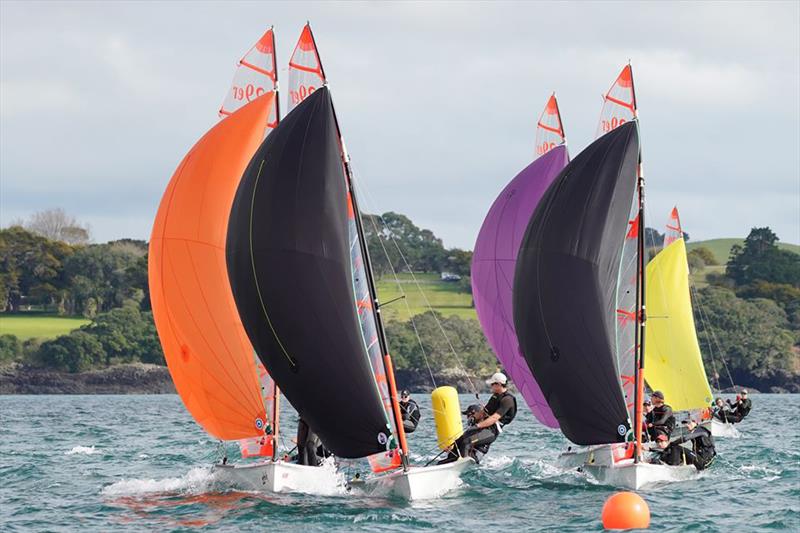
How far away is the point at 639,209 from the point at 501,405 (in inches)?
167

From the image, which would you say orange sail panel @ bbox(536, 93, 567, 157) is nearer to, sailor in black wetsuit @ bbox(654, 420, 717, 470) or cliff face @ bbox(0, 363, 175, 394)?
sailor in black wetsuit @ bbox(654, 420, 717, 470)

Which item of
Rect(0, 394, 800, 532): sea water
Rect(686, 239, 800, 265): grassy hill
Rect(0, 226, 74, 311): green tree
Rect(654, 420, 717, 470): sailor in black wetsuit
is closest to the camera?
Rect(0, 394, 800, 532): sea water

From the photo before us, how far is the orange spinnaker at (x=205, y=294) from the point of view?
21250 mm

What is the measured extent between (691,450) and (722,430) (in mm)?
14814

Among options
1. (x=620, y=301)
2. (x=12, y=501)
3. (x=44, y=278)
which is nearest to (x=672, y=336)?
(x=620, y=301)

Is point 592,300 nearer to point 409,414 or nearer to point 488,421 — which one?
point 488,421

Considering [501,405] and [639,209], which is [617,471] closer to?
[501,405]

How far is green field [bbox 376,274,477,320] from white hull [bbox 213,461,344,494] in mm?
76411

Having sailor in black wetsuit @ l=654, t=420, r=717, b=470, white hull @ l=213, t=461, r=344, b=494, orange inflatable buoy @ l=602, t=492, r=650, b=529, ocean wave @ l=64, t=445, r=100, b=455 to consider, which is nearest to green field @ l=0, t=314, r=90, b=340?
ocean wave @ l=64, t=445, r=100, b=455

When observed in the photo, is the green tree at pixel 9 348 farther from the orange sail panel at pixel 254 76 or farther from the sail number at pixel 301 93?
the sail number at pixel 301 93

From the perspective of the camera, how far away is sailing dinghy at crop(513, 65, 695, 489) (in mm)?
21906

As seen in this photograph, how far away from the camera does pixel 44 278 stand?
3974 inches

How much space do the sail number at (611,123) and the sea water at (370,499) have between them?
5.50 m

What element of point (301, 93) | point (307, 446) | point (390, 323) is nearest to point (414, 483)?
point (307, 446)
